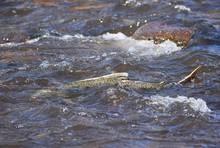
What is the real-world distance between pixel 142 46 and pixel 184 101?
3025 millimetres

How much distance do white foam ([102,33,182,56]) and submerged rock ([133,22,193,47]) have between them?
139 millimetres

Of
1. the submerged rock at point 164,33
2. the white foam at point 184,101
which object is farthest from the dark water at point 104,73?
the submerged rock at point 164,33

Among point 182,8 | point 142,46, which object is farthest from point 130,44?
point 182,8

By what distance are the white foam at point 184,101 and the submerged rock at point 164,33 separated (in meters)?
2.89

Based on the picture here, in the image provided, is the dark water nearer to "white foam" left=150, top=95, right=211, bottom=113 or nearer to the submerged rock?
"white foam" left=150, top=95, right=211, bottom=113

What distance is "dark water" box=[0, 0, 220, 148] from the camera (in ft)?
18.1

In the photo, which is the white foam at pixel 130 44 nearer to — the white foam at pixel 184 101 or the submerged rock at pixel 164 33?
the submerged rock at pixel 164 33

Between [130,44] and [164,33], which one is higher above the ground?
[164,33]

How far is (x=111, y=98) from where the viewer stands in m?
6.53

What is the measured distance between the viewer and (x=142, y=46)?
9.25 meters

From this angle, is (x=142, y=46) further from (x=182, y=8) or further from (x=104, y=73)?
(x=182, y=8)

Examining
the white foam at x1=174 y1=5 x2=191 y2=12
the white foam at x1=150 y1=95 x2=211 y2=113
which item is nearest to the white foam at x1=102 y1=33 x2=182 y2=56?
the white foam at x1=174 y1=5 x2=191 y2=12

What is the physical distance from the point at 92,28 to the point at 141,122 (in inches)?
205

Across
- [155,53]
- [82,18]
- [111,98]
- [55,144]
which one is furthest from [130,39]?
[55,144]
